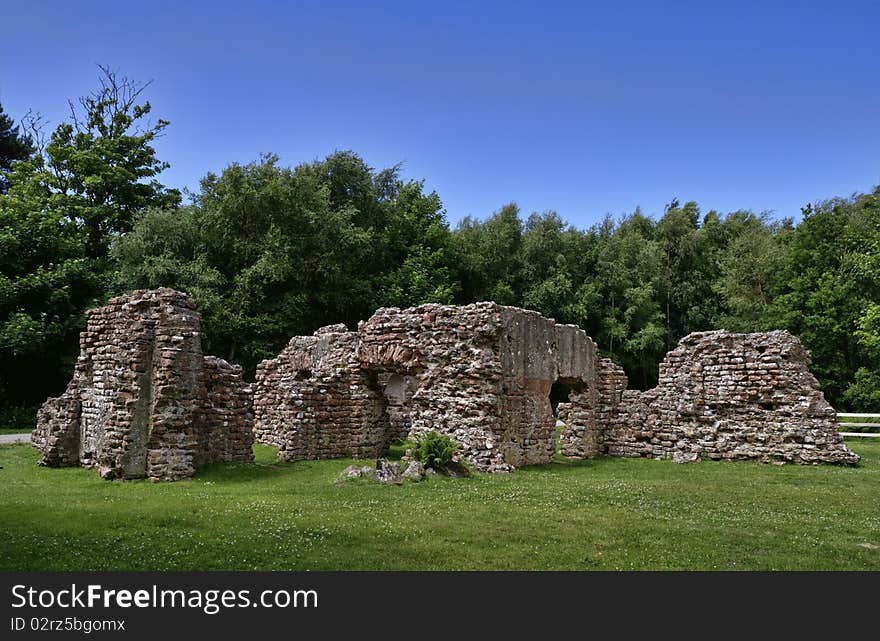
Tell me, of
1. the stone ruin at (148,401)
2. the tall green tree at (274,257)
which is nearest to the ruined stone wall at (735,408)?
the stone ruin at (148,401)

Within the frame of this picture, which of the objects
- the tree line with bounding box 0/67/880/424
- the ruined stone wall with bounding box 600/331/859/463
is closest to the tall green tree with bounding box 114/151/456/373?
the tree line with bounding box 0/67/880/424

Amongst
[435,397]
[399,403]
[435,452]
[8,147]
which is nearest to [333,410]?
[435,397]

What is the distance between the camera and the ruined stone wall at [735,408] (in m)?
16.5

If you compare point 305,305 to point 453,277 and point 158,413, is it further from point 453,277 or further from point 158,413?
point 158,413

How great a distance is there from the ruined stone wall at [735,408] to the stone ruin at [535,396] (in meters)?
0.03

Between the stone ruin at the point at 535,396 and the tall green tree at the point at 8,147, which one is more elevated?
the tall green tree at the point at 8,147

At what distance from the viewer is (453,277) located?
138 ft

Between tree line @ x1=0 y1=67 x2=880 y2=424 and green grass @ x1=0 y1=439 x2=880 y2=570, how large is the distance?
1726cm

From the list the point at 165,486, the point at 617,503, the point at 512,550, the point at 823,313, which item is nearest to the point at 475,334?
the point at 617,503

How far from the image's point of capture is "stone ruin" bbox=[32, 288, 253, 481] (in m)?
12.6

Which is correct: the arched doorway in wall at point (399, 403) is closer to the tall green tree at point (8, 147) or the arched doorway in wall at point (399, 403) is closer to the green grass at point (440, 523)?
the green grass at point (440, 523)

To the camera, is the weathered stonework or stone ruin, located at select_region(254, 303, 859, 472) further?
stone ruin, located at select_region(254, 303, 859, 472)

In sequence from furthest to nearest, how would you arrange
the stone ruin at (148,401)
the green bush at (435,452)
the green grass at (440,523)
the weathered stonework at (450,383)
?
1. the weathered stonework at (450,383)
2. the green bush at (435,452)
3. the stone ruin at (148,401)
4. the green grass at (440,523)

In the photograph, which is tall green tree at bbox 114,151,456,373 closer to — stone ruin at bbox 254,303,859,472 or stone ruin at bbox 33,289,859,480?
stone ruin at bbox 33,289,859,480
